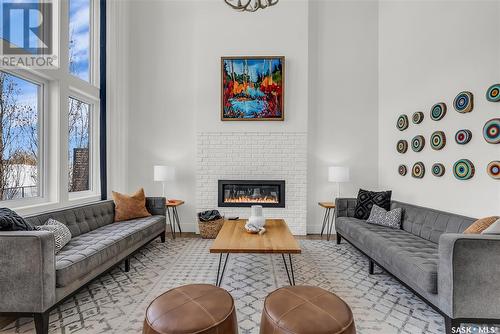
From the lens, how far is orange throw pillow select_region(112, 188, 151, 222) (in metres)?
3.57

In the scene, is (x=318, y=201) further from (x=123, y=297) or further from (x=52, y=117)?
(x=52, y=117)

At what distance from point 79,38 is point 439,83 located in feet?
17.2

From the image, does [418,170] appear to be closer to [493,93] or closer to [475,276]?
[493,93]

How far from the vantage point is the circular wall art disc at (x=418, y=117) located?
3.56 meters

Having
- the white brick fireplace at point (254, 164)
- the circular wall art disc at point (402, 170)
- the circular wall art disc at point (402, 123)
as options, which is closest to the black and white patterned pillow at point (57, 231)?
the white brick fireplace at point (254, 164)

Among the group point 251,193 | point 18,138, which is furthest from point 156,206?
point 18,138

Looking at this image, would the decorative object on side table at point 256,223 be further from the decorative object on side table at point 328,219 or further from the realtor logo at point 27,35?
the realtor logo at point 27,35

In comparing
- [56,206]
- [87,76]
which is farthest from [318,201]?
[87,76]

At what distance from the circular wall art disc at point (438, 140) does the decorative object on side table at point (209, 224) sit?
Result: 3.26 meters

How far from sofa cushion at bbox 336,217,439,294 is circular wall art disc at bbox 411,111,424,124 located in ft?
5.41

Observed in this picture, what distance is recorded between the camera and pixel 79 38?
3.94m

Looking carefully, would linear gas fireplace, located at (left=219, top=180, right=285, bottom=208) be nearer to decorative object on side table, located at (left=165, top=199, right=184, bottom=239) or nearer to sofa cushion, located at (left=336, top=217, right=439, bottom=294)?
decorative object on side table, located at (left=165, top=199, right=184, bottom=239)

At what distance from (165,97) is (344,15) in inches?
147

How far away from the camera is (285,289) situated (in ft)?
5.04
